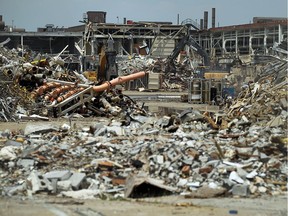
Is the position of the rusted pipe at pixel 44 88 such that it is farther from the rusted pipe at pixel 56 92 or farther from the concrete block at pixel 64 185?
the concrete block at pixel 64 185

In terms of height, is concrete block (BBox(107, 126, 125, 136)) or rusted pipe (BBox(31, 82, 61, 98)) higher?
rusted pipe (BBox(31, 82, 61, 98))

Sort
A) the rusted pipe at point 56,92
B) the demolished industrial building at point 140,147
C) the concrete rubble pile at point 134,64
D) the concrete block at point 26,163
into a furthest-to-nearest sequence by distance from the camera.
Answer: the concrete rubble pile at point 134,64 < the rusted pipe at point 56,92 < the concrete block at point 26,163 < the demolished industrial building at point 140,147

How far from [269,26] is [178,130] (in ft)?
150

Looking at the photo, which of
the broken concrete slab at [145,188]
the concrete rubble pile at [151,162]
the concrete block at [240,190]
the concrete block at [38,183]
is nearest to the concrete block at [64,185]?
the concrete rubble pile at [151,162]

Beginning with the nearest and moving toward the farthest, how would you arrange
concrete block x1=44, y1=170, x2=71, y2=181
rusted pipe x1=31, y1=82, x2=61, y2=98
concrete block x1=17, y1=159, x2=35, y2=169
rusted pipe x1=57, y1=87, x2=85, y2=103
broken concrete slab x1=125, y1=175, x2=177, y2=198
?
broken concrete slab x1=125, y1=175, x2=177, y2=198, concrete block x1=44, y1=170, x2=71, y2=181, concrete block x1=17, y1=159, x2=35, y2=169, rusted pipe x1=57, y1=87, x2=85, y2=103, rusted pipe x1=31, y1=82, x2=61, y2=98

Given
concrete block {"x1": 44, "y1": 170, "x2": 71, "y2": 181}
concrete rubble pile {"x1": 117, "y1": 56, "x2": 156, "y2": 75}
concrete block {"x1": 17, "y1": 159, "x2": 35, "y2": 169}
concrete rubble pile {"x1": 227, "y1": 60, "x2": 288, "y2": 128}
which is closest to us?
concrete block {"x1": 44, "y1": 170, "x2": 71, "y2": 181}

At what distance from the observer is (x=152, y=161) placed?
9719 millimetres

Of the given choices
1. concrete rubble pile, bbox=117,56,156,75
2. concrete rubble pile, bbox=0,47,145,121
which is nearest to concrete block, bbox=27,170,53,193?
concrete rubble pile, bbox=0,47,145,121

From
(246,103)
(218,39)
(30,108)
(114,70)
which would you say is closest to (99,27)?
(218,39)

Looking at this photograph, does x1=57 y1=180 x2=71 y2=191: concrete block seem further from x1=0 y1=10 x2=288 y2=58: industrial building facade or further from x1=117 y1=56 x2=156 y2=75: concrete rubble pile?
x1=0 y1=10 x2=288 y2=58: industrial building facade

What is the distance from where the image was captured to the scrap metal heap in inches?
340

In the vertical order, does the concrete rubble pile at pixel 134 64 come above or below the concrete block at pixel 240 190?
above

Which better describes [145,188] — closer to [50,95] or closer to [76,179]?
[76,179]

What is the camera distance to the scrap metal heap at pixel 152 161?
8.65m
